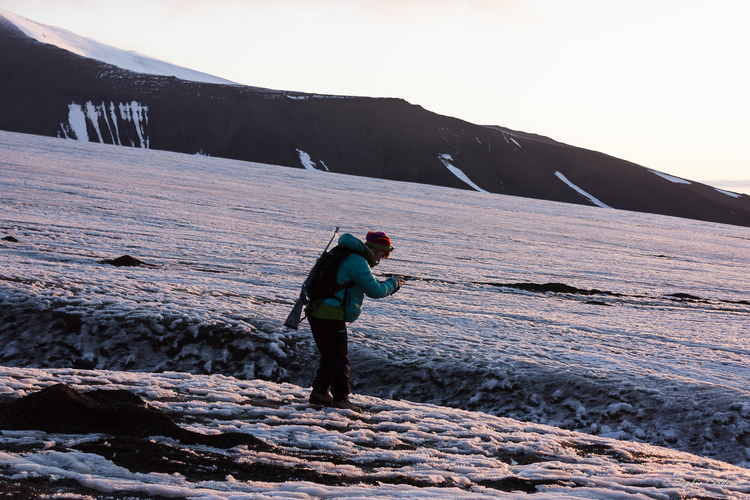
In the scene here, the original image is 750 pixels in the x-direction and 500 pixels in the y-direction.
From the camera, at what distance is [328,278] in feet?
16.4

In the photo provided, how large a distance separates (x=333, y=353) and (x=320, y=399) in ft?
2.05

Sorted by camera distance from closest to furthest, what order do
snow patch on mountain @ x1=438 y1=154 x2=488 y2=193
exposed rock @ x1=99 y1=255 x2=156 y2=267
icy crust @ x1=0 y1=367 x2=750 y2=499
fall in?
icy crust @ x1=0 y1=367 x2=750 y2=499
exposed rock @ x1=99 y1=255 x2=156 y2=267
snow patch on mountain @ x1=438 y1=154 x2=488 y2=193

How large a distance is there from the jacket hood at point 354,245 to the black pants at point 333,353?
65 cm

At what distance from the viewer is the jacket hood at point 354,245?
495 centimetres

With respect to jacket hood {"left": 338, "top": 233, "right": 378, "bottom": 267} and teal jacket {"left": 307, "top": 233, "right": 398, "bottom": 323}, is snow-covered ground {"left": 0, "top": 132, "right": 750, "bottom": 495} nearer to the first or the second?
teal jacket {"left": 307, "top": 233, "right": 398, "bottom": 323}

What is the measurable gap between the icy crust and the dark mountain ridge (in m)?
107

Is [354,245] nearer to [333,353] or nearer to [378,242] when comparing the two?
[378,242]

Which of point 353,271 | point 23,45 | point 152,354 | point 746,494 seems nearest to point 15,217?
point 152,354

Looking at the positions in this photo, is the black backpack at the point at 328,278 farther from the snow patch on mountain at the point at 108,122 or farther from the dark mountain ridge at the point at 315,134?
the snow patch on mountain at the point at 108,122

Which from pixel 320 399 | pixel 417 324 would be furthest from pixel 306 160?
pixel 320 399

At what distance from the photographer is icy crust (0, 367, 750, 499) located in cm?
364

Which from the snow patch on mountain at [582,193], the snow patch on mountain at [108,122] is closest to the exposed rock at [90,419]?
the snow patch on mountain at [108,122]

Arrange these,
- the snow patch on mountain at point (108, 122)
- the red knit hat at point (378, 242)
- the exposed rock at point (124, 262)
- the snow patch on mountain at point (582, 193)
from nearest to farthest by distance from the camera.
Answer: the red knit hat at point (378, 242) → the exposed rock at point (124, 262) → the snow patch on mountain at point (108, 122) → the snow patch on mountain at point (582, 193)

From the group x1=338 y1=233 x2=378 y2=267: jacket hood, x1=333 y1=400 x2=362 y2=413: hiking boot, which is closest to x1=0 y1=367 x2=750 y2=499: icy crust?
x1=333 y1=400 x2=362 y2=413: hiking boot
